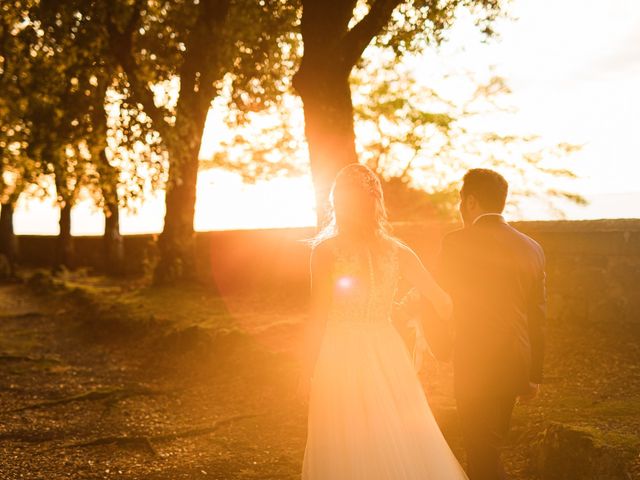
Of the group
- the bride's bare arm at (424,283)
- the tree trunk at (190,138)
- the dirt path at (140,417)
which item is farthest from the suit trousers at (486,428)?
the tree trunk at (190,138)

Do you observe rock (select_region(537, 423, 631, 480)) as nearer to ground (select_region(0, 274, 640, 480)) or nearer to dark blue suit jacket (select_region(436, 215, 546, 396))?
ground (select_region(0, 274, 640, 480))

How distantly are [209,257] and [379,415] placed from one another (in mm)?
15736

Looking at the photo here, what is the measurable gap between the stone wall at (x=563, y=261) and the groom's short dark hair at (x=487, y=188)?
3445 millimetres

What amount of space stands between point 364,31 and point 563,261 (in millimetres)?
4302

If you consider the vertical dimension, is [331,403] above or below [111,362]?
above

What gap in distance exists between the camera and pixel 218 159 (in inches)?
1141

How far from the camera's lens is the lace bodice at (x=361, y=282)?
12.9 ft

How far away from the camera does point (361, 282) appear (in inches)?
157

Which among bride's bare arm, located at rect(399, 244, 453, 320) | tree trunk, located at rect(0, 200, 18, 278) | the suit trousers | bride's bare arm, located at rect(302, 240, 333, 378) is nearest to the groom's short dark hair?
bride's bare arm, located at rect(399, 244, 453, 320)

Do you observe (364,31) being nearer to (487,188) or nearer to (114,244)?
(487,188)

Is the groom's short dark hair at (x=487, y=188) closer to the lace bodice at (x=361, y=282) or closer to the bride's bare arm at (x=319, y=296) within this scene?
the lace bodice at (x=361, y=282)

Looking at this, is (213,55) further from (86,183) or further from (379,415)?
(379,415)

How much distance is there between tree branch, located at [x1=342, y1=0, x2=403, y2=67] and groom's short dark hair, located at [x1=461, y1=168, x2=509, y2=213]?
5657mm

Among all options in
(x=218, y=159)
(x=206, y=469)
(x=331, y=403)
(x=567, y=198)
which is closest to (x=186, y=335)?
(x=206, y=469)
